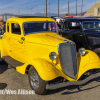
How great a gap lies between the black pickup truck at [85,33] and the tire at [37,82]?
3527 millimetres

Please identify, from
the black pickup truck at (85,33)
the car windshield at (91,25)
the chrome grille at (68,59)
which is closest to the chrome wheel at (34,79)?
the chrome grille at (68,59)

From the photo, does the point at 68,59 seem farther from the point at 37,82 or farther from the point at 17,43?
the point at 17,43

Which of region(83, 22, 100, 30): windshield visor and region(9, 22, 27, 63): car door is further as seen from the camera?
region(83, 22, 100, 30): windshield visor

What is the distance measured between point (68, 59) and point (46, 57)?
61 centimetres

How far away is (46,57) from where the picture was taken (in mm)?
3947

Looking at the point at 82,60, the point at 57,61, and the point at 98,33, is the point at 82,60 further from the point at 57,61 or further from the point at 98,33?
the point at 98,33

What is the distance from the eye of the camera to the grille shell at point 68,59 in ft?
12.1

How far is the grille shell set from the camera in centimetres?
368

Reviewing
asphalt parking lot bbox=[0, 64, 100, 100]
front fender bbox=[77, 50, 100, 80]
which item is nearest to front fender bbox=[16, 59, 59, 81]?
asphalt parking lot bbox=[0, 64, 100, 100]

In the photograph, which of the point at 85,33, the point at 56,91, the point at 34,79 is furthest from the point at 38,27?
the point at 85,33

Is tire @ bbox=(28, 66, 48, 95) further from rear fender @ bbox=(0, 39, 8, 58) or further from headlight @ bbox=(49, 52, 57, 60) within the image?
rear fender @ bbox=(0, 39, 8, 58)

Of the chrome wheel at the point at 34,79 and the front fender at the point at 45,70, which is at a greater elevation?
the front fender at the point at 45,70

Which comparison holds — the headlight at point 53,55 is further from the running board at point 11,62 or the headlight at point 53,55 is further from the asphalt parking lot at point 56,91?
the running board at point 11,62

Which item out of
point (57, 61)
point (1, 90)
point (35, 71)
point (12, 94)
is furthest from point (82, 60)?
point (1, 90)
